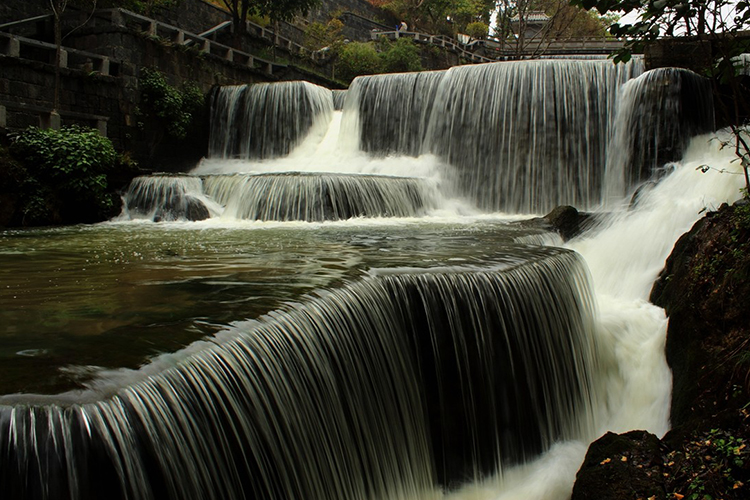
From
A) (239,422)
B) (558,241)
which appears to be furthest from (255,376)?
(558,241)

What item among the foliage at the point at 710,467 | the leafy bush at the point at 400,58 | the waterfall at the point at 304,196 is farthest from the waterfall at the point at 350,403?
the leafy bush at the point at 400,58

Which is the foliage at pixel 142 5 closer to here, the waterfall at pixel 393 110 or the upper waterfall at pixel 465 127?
the upper waterfall at pixel 465 127

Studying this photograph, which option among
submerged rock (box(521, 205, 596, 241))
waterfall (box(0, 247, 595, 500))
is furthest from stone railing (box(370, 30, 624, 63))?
waterfall (box(0, 247, 595, 500))

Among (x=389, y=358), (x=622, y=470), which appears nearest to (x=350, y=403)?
(x=389, y=358)

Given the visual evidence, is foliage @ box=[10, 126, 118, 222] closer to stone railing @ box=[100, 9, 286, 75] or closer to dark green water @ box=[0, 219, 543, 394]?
dark green water @ box=[0, 219, 543, 394]

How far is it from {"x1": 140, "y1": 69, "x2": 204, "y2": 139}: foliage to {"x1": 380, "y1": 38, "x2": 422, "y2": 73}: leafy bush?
556 inches

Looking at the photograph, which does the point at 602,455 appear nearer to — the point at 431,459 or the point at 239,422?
the point at 431,459

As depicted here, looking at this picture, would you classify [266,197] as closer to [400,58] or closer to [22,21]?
[22,21]

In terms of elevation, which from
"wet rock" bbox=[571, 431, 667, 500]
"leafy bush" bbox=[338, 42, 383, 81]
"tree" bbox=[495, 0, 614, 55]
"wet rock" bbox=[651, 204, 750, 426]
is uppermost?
"tree" bbox=[495, 0, 614, 55]

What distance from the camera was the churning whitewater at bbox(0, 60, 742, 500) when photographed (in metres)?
2.42

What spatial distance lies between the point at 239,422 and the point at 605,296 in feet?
18.7

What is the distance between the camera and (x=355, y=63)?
2969cm

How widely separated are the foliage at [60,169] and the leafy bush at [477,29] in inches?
1393

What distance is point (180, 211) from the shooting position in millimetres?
11570
